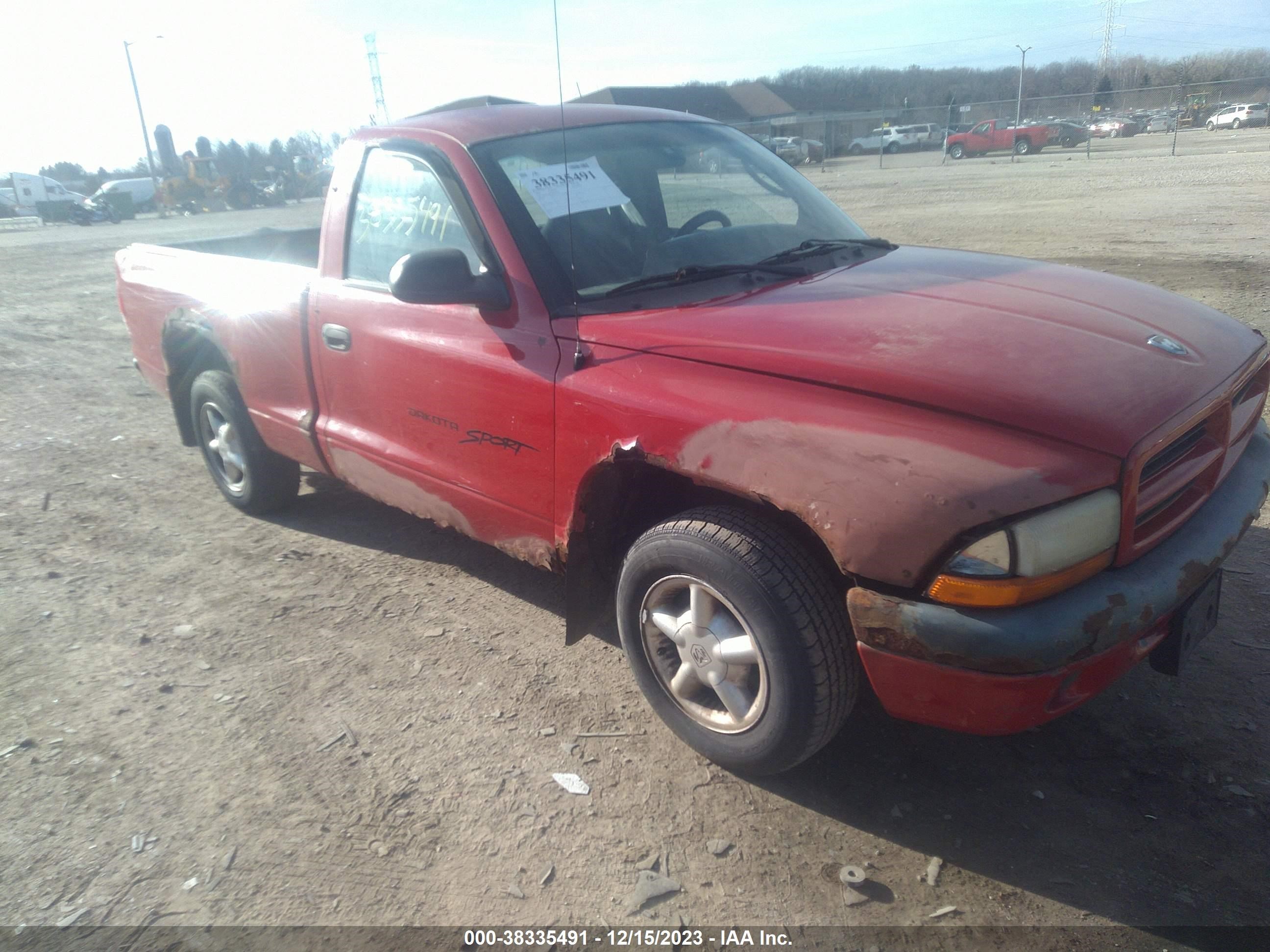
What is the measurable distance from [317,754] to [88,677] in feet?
3.77

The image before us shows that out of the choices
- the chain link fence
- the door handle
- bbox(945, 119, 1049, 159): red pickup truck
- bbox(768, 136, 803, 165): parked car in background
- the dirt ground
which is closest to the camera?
the dirt ground

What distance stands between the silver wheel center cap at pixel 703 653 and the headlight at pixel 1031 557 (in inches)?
27.3

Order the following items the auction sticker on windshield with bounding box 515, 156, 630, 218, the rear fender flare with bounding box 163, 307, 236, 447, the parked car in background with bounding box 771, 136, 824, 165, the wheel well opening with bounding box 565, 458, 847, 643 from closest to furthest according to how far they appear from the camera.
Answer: the wheel well opening with bounding box 565, 458, 847, 643
the auction sticker on windshield with bounding box 515, 156, 630, 218
the rear fender flare with bounding box 163, 307, 236, 447
the parked car in background with bounding box 771, 136, 824, 165

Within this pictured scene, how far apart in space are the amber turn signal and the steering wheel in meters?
1.71

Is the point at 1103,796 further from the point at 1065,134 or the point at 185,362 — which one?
the point at 1065,134

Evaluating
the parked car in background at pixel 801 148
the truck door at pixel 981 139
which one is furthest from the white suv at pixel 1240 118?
the parked car in background at pixel 801 148

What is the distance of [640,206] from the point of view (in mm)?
3217

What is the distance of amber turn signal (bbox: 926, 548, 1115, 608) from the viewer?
6.34ft

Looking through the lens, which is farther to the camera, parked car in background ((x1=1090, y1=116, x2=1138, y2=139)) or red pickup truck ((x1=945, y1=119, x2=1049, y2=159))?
parked car in background ((x1=1090, y1=116, x2=1138, y2=139))

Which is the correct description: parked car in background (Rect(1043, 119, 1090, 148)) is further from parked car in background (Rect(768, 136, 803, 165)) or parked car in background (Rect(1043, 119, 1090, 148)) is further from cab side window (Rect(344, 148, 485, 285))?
cab side window (Rect(344, 148, 485, 285))

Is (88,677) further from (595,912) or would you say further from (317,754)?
(595,912)

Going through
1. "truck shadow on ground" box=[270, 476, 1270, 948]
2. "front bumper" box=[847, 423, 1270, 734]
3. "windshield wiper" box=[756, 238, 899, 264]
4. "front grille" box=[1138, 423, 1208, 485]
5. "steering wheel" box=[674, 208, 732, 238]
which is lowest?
"truck shadow on ground" box=[270, 476, 1270, 948]

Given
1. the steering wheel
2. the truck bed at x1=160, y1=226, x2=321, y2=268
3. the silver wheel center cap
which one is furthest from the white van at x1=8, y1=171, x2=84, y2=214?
the silver wheel center cap

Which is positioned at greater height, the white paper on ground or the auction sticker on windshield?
the auction sticker on windshield
